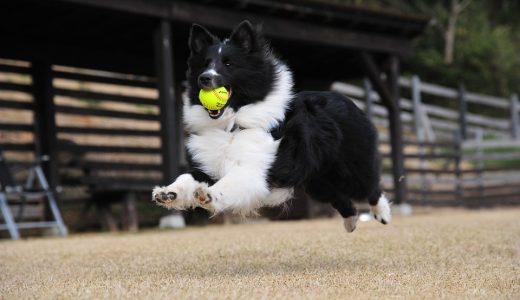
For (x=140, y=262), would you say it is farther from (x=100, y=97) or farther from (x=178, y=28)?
(x=100, y=97)

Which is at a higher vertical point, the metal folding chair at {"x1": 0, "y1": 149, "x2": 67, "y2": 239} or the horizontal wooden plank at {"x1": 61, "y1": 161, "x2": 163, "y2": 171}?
the horizontal wooden plank at {"x1": 61, "y1": 161, "x2": 163, "y2": 171}

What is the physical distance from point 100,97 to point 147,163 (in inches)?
48.1

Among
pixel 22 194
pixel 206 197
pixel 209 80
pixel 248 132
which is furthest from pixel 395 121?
pixel 206 197

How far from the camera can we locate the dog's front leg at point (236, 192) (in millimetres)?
3875

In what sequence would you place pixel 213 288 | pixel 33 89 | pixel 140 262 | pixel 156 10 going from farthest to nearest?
pixel 33 89, pixel 156 10, pixel 140 262, pixel 213 288

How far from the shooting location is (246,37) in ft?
14.4

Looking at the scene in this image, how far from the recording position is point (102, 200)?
1048cm

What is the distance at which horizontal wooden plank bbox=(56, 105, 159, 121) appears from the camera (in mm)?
10328

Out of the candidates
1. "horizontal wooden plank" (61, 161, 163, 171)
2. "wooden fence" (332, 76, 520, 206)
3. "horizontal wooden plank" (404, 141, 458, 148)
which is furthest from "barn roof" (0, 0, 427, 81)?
"wooden fence" (332, 76, 520, 206)

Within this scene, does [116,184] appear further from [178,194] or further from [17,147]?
[178,194]

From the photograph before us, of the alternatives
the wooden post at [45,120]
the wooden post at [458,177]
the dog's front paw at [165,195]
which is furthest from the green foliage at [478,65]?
the dog's front paw at [165,195]

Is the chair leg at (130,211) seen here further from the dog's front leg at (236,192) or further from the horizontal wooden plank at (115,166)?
the dog's front leg at (236,192)

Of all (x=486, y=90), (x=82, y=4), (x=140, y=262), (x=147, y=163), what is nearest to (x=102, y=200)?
(x=147, y=163)

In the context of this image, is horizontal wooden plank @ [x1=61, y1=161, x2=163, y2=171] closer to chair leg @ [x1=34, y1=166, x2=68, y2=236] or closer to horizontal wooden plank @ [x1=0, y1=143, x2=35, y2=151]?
horizontal wooden plank @ [x1=0, y1=143, x2=35, y2=151]
